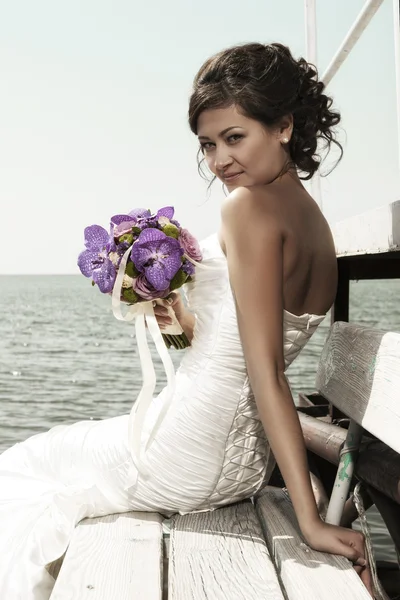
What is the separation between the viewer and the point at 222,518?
2.53m

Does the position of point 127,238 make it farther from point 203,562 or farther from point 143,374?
point 203,562

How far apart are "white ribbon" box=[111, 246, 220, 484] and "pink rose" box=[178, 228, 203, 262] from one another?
0.06 feet

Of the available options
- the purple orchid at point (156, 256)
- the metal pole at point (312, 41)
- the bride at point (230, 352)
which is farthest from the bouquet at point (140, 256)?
the metal pole at point (312, 41)

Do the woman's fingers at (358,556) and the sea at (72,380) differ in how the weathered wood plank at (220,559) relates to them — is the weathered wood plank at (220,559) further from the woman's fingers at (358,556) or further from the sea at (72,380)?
the sea at (72,380)

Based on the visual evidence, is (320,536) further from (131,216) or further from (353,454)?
(131,216)

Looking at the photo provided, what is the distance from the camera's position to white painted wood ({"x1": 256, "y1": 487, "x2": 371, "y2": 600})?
184 cm

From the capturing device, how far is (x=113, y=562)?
2090 millimetres

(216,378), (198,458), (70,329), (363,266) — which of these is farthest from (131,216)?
(70,329)

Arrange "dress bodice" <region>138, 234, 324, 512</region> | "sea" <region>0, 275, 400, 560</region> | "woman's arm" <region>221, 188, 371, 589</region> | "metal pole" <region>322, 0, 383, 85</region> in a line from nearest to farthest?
"woman's arm" <region>221, 188, 371, 589</region>, "dress bodice" <region>138, 234, 324, 512</region>, "metal pole" <region>322, 0, 383, 85</region>, "sea" <region>0, 275, 400, 560</region>

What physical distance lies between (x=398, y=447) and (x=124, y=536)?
0.84 meters

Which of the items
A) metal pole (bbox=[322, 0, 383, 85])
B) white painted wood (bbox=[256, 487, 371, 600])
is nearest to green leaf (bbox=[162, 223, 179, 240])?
white painted wood (bbox=[256, 487, 371, 600])

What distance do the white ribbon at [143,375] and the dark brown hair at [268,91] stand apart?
0.53 m

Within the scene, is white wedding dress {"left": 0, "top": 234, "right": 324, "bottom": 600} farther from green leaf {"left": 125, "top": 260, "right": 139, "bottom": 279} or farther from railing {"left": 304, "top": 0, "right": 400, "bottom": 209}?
railing {"left": 304, "top": 0, "right": 400, "bottom": 209}

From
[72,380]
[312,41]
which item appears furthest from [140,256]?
[72,380]
